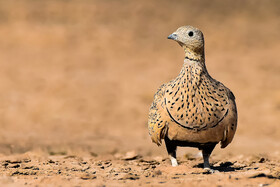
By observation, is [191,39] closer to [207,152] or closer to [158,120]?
[158,120]

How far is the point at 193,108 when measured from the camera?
6.63 meters

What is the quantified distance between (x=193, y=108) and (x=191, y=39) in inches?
35.3

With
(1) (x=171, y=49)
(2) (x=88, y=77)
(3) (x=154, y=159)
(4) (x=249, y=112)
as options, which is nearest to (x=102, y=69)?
(2) (x=88, y=77)

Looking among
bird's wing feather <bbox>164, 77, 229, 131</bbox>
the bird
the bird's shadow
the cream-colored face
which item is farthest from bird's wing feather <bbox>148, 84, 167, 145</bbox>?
the bird's shadow

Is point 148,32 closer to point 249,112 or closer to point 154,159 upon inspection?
point 249,112

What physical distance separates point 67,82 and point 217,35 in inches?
347

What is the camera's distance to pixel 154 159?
29.3 feet

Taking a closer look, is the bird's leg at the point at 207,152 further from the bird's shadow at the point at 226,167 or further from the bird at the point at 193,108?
the bird's shadow at the point at 226,167

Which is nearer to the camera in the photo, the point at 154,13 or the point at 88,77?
the point at 88,77

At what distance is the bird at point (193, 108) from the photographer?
21.8 ft

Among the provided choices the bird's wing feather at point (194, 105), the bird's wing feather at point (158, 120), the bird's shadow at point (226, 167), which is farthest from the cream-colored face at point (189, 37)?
the bird's shadow at point (226, 167)

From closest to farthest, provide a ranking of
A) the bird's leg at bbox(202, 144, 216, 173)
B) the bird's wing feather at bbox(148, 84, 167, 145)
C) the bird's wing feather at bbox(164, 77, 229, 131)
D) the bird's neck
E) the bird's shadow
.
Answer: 1. the bird's wing feather at bbox(164, 77, 229, 131)
2. the bird's wing feather at bbox(148, 84, 167, 145)
3. the bird's neck
4. the bird's leg at bbox(202, 144, 216, 173)
5. the bird's shadow

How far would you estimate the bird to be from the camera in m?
6.65

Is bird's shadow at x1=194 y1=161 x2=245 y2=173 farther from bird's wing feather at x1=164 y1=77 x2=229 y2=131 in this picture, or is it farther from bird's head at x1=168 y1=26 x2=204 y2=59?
bird's head at x1=168 y1=26 x2=204 y2=59
